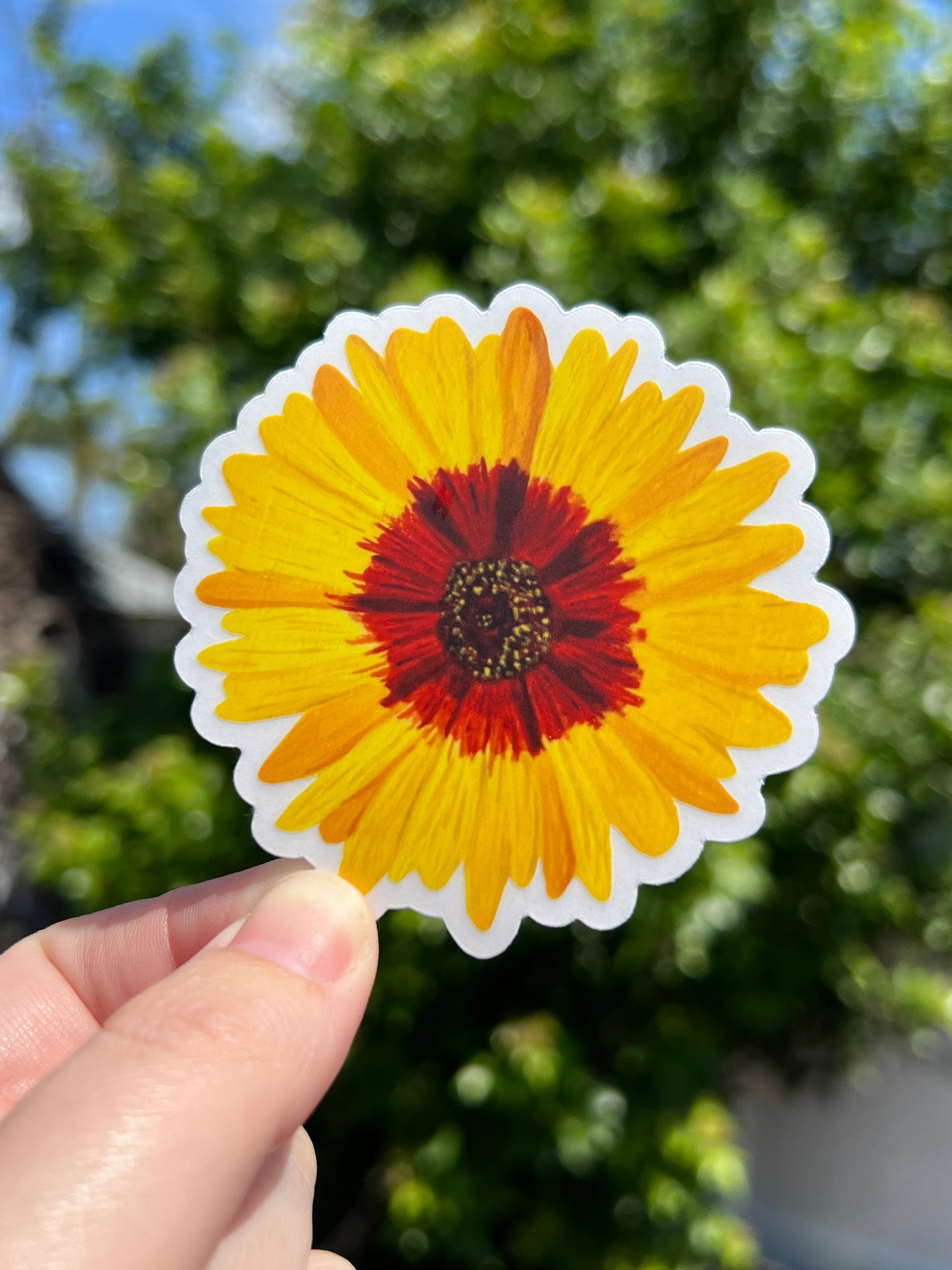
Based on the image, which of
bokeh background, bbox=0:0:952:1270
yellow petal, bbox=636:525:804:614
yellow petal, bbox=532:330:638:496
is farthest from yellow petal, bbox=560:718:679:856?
bokeh background, bbox=0:0:952:1270

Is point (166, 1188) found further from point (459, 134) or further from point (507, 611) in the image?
point (459, 134)

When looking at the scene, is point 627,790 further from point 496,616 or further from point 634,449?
point 634,449

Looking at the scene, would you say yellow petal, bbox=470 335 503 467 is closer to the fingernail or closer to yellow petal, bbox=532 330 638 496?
yellow petal, bbox=532 330 638 496

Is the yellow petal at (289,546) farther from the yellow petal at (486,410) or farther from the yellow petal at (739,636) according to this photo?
the yellow petal at (739,636)

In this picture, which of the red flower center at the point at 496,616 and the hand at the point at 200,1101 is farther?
the red flower center at the point at 496,616

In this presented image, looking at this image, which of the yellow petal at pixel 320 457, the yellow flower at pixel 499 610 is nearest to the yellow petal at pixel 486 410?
the yellow flower at pixel 499 610

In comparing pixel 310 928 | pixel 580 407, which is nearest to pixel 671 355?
pixel 580 407
